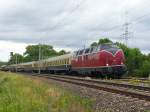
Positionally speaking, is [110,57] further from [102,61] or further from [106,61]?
[102,61]

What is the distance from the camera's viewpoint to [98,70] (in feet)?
128

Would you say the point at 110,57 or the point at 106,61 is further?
the point at 110,57

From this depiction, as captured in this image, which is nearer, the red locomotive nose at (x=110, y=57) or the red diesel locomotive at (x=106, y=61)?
the red diesel locomotive at (x=106, y=61)

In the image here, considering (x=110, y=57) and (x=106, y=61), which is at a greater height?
(x=110, y=57)

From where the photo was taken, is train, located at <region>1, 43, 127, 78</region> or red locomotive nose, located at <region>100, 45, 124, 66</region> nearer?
train, located at <region>1, 43, 127, 78</region>

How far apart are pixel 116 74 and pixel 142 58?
2792 centimetres

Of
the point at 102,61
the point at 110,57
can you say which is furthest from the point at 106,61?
the point at 110,57

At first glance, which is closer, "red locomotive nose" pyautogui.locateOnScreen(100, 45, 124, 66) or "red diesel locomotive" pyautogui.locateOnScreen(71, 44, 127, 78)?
"red diesel locomotive" pyautogui.locateOnScreen(71, 44, 127, 78)

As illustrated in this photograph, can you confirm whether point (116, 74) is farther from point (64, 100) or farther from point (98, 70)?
point (64, 100)

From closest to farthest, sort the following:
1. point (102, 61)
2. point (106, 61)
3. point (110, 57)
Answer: point (106, 61)
point (102, 61)
point (110, 57)

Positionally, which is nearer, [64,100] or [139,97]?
[64,100]

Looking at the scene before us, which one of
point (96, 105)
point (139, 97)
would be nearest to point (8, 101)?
point (96, 105)

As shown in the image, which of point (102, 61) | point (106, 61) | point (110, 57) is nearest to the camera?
point (106, 61)

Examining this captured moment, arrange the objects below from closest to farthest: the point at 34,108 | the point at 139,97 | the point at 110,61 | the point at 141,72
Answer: the point at 34,108, the point at 139,97, the point at 110,61, the point at 141,72
